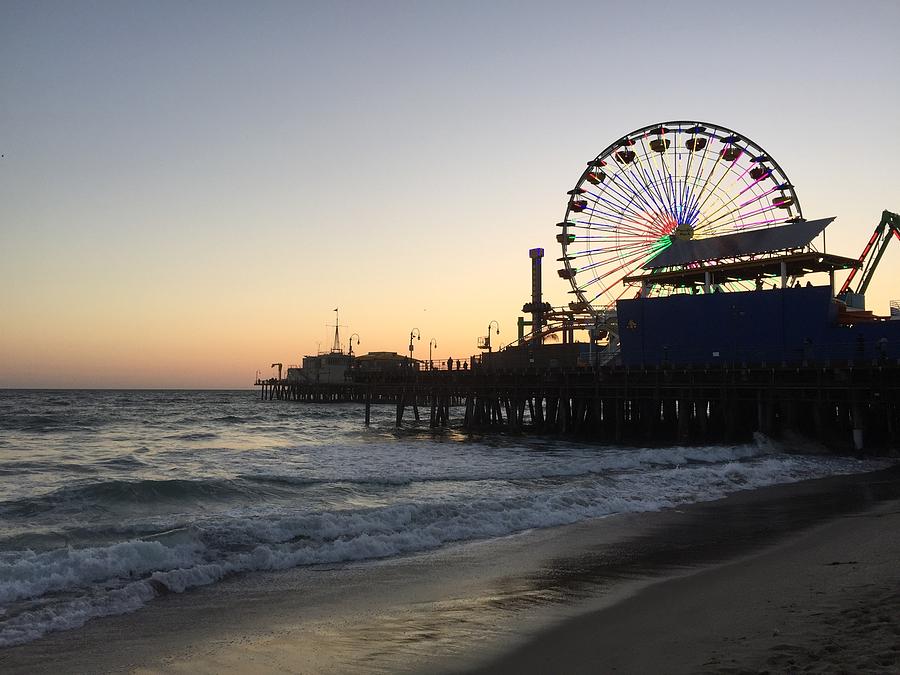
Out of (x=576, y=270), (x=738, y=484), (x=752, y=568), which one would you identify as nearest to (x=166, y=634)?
(x=752, y=568)

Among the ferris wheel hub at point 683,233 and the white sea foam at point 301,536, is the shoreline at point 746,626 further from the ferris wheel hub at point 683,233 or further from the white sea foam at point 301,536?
the ferris wheel hub at point 683,233

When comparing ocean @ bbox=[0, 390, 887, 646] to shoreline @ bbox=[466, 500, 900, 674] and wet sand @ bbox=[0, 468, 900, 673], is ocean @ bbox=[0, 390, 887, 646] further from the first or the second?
shoreline @ bbox=[466, 500, 900, 674]

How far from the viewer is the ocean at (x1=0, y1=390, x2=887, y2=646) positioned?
367 inches

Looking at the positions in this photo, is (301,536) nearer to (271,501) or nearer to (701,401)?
(271,501)

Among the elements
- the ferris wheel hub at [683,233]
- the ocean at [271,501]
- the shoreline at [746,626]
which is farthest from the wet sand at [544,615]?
the ferris wheel hub at [683,233]

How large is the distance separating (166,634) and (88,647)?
0.67m

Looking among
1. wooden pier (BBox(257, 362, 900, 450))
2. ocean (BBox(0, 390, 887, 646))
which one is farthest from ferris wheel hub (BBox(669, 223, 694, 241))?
ocean (BBox(0, 390, 887, 646))

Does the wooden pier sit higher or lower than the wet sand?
higher

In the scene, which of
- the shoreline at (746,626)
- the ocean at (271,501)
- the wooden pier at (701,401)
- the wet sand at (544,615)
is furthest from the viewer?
the wooden pier at (701,401)

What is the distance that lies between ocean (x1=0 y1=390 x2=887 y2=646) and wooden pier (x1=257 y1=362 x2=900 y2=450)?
258 cm

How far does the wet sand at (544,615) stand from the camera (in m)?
5.86

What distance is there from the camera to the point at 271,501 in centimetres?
1697

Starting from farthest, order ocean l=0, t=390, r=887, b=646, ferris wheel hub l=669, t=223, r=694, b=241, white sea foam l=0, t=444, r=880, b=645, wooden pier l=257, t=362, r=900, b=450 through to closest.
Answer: ferris wheel hub l=669, t=223, r=694, b=241 → wooden pier l=257, t=362, r=900, b=450 → ocean l=0, t=390, r=887, b=646 → white sea foam l=0, t=444, r=880, b=645

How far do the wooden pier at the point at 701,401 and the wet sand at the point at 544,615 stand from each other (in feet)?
61.2
